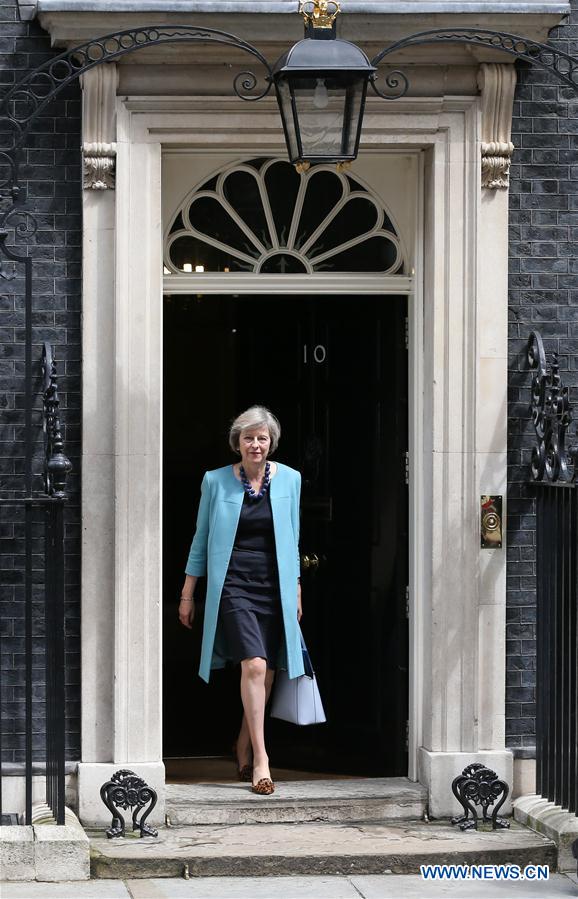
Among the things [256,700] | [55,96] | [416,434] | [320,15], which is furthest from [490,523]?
[55,96]

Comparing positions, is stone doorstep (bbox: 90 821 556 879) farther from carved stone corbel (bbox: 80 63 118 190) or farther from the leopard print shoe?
carved stone corbel (bbox: 80 63 118 190)

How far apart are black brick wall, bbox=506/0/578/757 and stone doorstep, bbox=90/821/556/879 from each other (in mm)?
797

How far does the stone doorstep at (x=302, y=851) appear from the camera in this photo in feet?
23.4

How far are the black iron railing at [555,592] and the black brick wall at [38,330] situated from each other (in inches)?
90.9

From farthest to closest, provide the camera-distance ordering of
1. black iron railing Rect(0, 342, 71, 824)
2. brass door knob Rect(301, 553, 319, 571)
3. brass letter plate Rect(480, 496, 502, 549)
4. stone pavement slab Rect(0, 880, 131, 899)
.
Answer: brass door knob Rect(301, 553, 319, 571) < brass letter plate Rect(480, 496, 502, 549) < black iron railing Rect(0, 342, 71, 824) < stone pavement slab Rect(0, 880, 131, 899)

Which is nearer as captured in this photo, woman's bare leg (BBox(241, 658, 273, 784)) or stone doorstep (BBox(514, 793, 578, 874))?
stone doorstep (BBox(514, 793, 578, 874))

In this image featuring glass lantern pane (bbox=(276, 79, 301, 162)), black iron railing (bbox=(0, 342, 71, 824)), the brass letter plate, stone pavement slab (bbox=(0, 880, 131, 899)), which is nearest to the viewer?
glass lantern pane (bbox=(276, 79, 301, 162))

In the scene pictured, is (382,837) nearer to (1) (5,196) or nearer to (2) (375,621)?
(2) (375,621)

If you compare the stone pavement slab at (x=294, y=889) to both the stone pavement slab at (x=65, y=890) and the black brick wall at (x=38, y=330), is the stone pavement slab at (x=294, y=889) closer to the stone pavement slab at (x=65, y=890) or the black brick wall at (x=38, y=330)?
the stone pavement slab at (x=65, y=890)

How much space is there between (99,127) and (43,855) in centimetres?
347

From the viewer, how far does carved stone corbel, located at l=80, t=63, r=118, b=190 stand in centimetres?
766

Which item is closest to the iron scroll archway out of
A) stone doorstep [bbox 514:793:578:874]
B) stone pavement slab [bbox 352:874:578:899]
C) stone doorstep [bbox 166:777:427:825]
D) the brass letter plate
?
stone doorstep [bbox 166:777:427:825]

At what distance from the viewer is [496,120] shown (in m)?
Result: 7.90

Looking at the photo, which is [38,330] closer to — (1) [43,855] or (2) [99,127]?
(2) [99,127]
